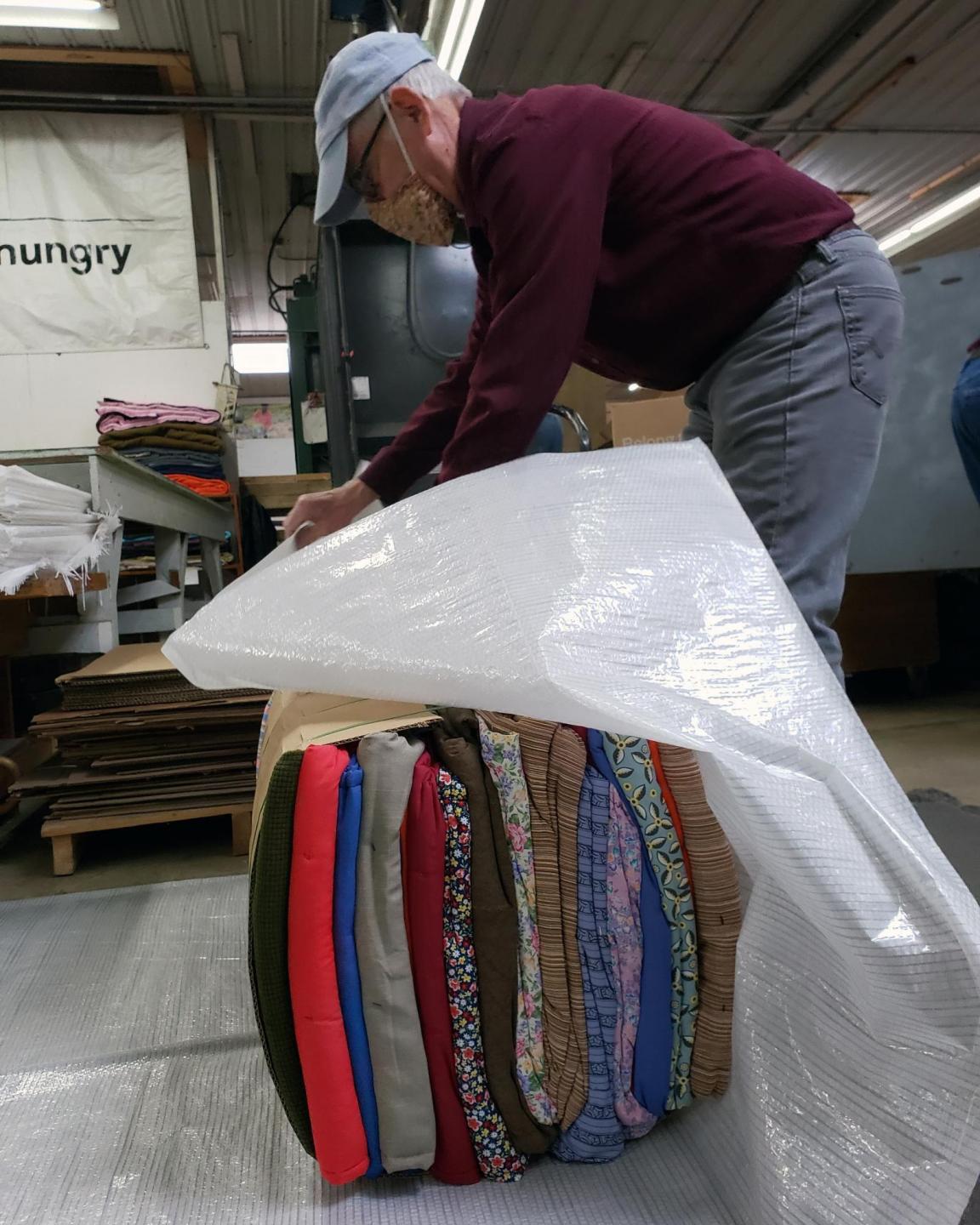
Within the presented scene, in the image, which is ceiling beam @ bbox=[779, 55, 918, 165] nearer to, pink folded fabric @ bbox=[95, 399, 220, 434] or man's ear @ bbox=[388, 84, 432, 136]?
pink folded fabric @ bbox=[95, 399, 220, 434]

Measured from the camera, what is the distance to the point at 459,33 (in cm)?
319

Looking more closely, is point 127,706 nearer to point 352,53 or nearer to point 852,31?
point 352,53

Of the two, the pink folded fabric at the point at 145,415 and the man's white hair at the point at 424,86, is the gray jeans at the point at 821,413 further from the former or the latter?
the pink folded fabric at the point at 145,415

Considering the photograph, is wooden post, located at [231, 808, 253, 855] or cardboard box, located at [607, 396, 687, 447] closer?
wooden post, located at [231, 808, 253, 855]

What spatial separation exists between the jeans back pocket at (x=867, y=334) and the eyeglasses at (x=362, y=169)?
1.80 ft

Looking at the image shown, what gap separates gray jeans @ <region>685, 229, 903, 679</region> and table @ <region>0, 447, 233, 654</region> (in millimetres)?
1410

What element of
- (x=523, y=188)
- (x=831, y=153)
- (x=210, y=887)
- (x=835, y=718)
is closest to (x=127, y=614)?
(x=210, y=887)

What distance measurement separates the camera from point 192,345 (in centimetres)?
360

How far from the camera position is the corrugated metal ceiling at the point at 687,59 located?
334 centimetres

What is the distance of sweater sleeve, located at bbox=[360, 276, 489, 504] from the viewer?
3.53ft

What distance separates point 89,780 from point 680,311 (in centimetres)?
144

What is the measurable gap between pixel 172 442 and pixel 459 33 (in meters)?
2.07

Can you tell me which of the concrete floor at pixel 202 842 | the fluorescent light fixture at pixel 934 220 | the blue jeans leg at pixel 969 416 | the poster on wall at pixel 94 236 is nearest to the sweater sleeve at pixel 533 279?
the concrete floor at pixel 202 842

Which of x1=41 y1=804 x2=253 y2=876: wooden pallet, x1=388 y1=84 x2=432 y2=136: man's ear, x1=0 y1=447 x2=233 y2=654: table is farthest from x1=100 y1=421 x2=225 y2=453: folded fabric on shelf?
x1=388 y1=84 x2=432 y2=136: man's ear
